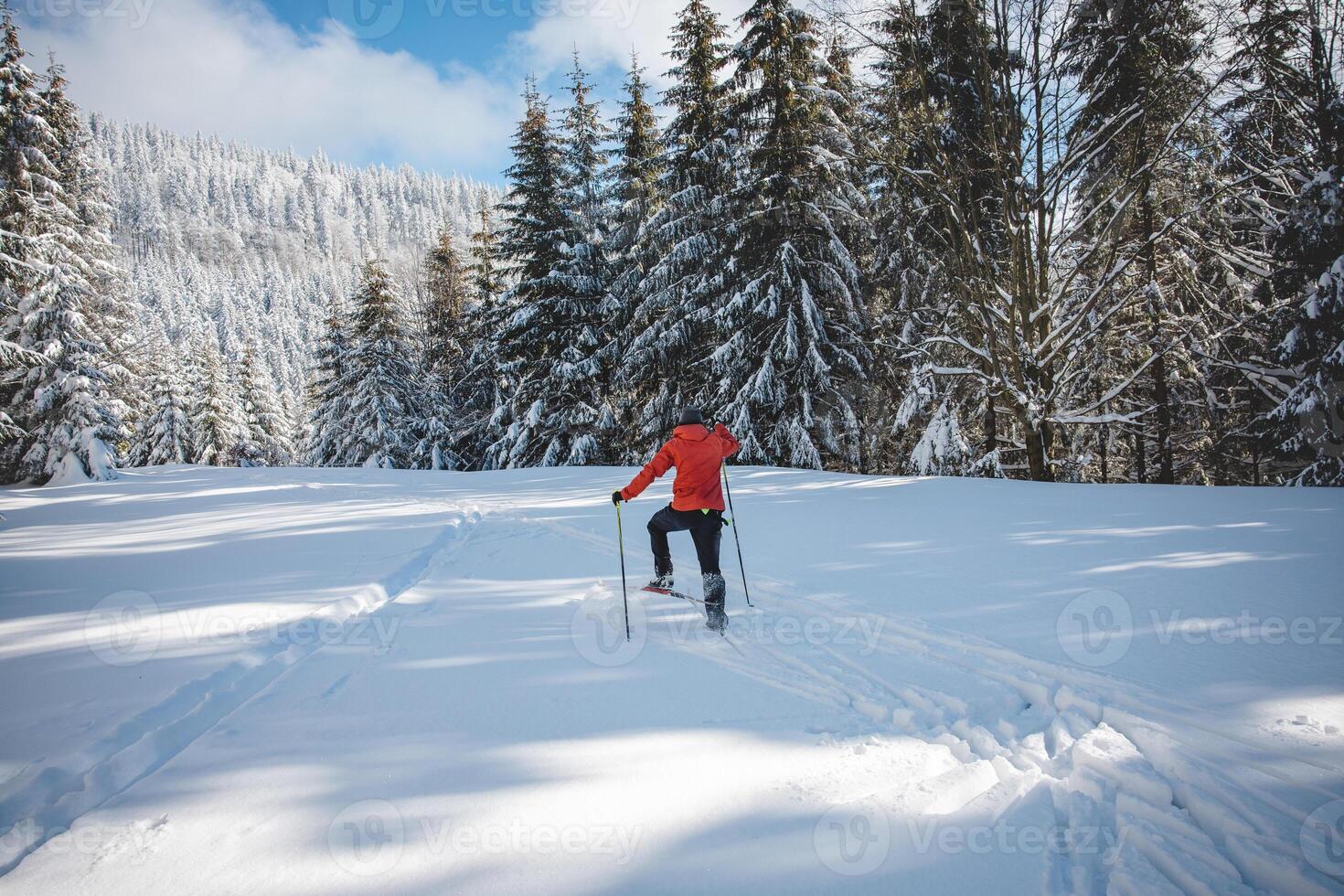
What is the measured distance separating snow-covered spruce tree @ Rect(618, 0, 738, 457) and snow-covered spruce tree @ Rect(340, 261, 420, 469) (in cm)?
1403

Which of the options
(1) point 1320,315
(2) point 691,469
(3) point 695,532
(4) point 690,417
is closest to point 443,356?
(4) point 690,417

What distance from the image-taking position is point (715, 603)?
14.5 feet

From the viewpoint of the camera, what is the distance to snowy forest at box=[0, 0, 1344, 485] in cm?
978

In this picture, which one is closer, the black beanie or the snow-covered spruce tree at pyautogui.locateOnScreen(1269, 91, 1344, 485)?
the black beanie

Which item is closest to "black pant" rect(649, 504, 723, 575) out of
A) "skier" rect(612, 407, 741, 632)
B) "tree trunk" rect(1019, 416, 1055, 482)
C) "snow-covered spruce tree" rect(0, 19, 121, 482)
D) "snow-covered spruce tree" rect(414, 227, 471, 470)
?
"skier" rect(612, 407, 741, 632)

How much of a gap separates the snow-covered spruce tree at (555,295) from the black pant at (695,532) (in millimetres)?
13499

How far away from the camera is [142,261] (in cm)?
15962

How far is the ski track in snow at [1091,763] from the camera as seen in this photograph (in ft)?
6.88

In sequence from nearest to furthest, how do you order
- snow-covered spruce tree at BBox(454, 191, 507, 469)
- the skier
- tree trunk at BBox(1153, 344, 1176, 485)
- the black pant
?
the black pant → the skier → tree trunk at BBox(1153, 344, 1176, 485) → snow-covered spruce tree at BBox(454, 191, 507, 469)

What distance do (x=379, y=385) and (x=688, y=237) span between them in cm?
1713

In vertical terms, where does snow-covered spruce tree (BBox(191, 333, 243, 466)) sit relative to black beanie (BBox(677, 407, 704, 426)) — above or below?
above

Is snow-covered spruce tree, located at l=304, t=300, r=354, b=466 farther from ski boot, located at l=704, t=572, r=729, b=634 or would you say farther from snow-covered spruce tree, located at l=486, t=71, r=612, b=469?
ski boot, located at l=704, t=572, r=729, b=634

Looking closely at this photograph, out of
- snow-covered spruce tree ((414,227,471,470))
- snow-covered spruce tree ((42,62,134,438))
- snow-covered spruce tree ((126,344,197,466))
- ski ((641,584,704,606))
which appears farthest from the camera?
snow-covered spruce tree ((126,344,197,466))

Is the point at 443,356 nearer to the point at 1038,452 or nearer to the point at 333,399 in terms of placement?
the point at 333,399
